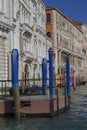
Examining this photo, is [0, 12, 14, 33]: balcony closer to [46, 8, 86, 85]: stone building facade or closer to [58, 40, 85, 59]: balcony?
[46, 8, 86, 85]: stone building facade

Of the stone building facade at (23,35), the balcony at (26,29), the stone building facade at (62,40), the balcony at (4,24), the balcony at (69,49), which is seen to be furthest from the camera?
the balcony at (69,49)

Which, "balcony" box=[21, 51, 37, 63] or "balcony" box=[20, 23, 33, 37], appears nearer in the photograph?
"balcony" box=[20, 23, 33, 37]

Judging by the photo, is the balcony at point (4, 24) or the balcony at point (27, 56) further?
the balcony at point (27, 56)

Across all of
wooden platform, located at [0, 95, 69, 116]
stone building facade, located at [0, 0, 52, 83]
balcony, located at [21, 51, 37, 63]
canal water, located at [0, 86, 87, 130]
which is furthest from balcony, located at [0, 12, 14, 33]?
canal water, located at [0, 86, 87, 130]

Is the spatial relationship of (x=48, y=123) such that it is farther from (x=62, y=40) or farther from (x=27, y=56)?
(x=62, y=40)

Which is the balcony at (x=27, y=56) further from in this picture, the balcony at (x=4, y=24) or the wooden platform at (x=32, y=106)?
the wooden platform at (x=32, y=106)

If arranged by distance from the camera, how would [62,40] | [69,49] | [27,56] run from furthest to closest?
[69,49] → [62,40] → [27,56]

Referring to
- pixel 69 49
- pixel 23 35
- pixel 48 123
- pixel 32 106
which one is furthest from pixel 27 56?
pixel 69 49

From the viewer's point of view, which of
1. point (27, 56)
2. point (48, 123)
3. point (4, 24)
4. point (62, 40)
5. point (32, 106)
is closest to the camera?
point (48, 123)

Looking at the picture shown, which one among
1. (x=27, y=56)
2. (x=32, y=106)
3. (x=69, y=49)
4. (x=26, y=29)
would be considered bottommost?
(x=32, y=106)

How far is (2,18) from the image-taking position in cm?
2311

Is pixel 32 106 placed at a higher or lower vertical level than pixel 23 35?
lower

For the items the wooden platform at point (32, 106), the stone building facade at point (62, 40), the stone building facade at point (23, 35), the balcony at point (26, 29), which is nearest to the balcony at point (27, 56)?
the stone building facade at point (23, 35)

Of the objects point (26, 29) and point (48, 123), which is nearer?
point (48, 123)
